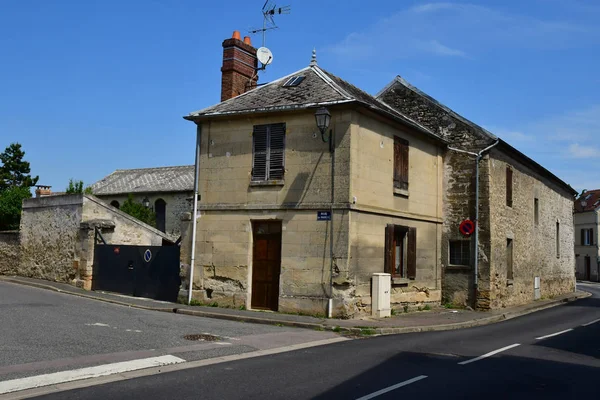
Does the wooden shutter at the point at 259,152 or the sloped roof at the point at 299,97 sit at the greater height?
the sloped roof at the point at 299,97

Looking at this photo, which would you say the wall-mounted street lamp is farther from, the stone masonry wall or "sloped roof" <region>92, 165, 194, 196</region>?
"sloped roof" <region>92, 165, 194, 196</region>

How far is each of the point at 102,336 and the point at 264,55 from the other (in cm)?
1186

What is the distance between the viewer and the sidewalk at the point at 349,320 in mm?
12875

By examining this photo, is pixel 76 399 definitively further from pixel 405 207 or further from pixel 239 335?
pixel 405 207

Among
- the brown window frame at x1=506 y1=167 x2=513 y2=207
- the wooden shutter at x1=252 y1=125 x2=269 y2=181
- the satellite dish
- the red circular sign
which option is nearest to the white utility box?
the wooden shutter at x1=252 y1=125 x2=269 y2=181

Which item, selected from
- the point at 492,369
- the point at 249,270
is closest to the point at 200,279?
the point at 249,270

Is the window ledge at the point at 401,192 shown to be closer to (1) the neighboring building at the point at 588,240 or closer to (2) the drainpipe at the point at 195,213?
(2) the drainpipe at the point at 195,213

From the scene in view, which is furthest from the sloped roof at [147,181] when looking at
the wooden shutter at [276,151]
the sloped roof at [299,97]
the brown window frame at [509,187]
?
the brown window frame at [509,187]

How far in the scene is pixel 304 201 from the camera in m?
14.9

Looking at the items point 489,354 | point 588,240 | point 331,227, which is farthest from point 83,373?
point 588,240

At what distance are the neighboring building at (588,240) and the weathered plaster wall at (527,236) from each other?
2682cm

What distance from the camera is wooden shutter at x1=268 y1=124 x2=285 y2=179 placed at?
15.3 meters

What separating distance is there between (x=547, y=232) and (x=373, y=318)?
46.3 ft

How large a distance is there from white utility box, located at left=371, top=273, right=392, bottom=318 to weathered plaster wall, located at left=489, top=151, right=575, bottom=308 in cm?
491
